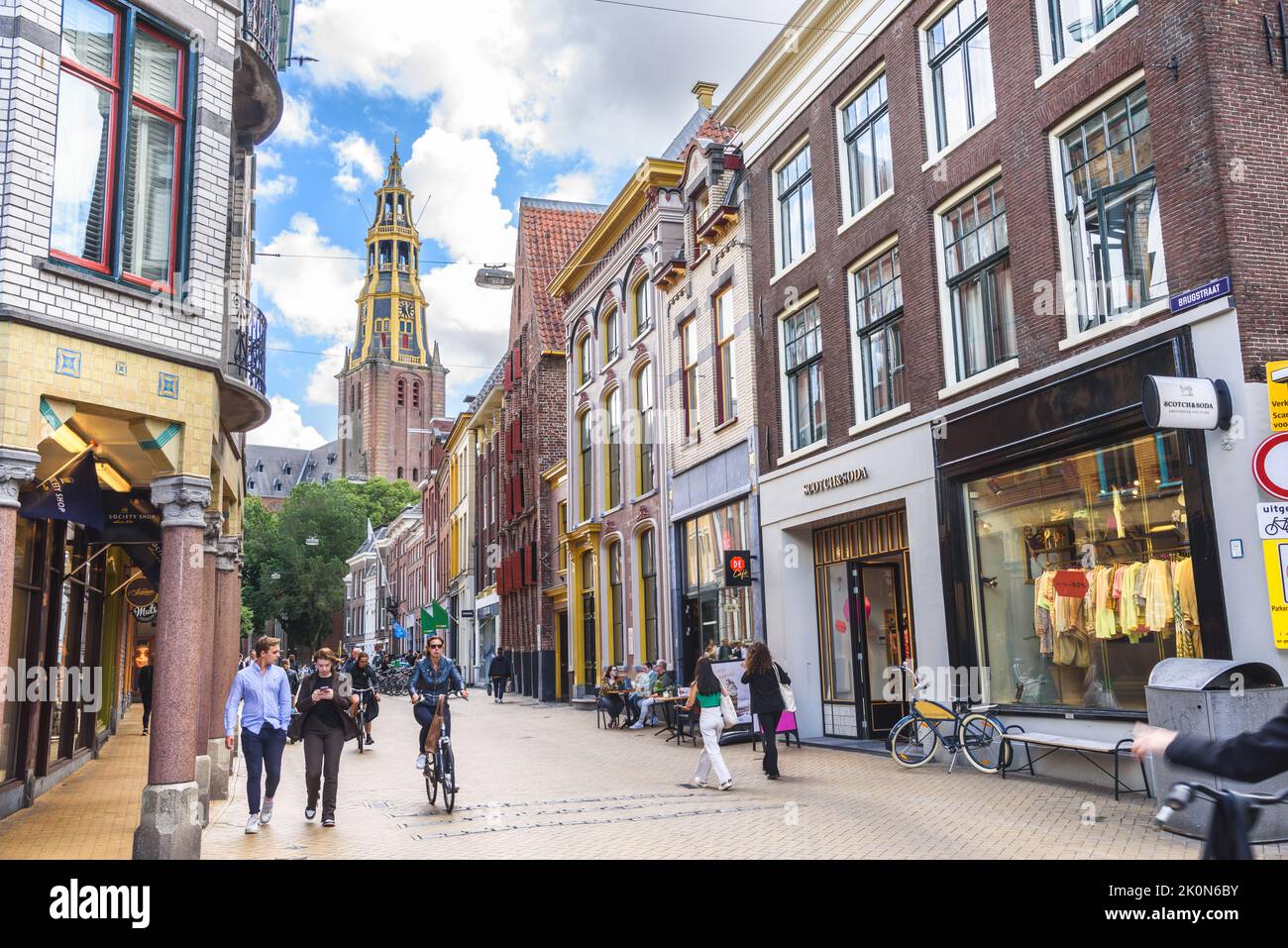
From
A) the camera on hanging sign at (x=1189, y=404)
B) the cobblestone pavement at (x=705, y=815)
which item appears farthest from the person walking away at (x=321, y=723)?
the camera on hanging sign at (x=1189, y=404)

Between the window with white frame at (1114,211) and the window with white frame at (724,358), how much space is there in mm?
9313

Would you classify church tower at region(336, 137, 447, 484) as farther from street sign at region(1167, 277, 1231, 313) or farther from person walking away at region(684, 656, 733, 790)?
Result: street sign at region(1167, 277, 1231, 313)

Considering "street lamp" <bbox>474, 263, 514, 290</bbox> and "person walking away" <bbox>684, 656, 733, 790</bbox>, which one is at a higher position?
"street lamp" <bbox>474, 263, 514, 290</bbox>

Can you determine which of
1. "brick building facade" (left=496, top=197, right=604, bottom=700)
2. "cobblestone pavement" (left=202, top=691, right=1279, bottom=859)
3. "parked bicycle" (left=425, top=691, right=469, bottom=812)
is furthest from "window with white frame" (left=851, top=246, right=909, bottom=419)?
"brick building facade" (left=496, top=197, right=604, bottom=700)

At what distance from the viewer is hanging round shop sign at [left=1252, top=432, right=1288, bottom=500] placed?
31.1 feet

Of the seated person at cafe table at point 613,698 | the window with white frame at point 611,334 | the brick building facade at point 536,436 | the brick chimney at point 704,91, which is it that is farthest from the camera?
the brick building facade at point 536,436

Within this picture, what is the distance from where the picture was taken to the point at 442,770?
11.5 metres

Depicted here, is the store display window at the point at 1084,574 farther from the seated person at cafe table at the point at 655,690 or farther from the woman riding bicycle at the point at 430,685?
the seated person at cafe table at the point at 655,690

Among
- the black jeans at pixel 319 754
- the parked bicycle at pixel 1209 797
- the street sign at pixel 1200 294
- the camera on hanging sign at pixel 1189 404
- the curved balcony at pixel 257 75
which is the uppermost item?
the curved balcony at pixel 257 75

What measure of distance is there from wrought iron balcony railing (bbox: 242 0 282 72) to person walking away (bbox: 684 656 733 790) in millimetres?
9050

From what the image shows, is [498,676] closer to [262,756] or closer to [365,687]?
[365,687]

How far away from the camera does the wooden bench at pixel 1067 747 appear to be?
419 inches

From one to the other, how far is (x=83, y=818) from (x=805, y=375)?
12.4 metres

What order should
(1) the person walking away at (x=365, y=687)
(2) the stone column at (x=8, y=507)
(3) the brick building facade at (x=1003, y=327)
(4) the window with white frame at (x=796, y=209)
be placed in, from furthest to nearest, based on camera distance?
(1) the person walking away at (x=365, y=687), (4) the window with white frame at (x=796, y=209), (3) the brick building facade at (x=1003, y=327), (2) the stone column at (x=8, y=507)
